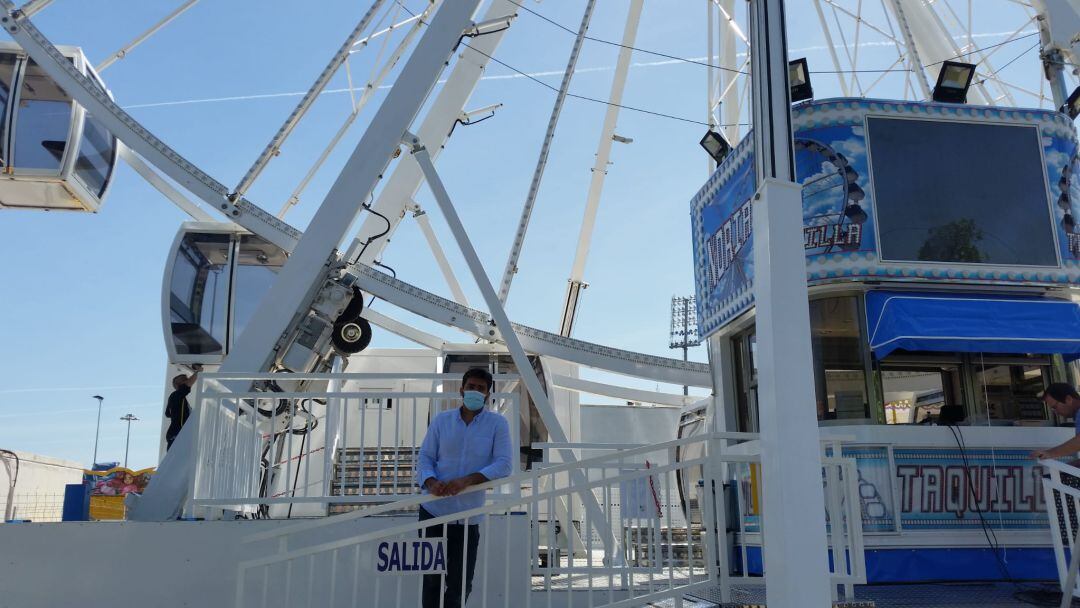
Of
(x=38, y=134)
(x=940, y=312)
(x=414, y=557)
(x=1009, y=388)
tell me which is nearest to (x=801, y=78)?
(x=940, y=312)

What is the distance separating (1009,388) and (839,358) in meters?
1.64

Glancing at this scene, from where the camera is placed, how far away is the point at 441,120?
13.8m

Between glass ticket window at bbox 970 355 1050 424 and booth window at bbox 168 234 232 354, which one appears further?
booth window at bbox 168 234 232 354

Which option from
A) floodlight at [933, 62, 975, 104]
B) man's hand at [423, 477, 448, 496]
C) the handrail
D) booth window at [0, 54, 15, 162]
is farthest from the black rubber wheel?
floodlight at [933, 62, 975, 104]

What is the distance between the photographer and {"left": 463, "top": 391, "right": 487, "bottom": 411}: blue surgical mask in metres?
5.51

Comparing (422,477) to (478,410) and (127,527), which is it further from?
(127,527)

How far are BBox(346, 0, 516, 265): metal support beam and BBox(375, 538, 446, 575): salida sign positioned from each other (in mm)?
8407

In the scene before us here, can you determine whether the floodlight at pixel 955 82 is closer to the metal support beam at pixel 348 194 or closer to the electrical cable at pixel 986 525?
the electrical cable at pixel 986 525

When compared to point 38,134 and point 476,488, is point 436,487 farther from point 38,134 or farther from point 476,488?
point 38,134

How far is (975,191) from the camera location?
8.30 metres

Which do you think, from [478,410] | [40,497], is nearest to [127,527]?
[478,410]

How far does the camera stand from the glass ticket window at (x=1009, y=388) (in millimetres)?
8000

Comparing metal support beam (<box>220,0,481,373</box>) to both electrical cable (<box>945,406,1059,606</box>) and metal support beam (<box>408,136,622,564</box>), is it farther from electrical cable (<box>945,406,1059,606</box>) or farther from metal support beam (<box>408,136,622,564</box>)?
electrical cable (<box>945,406,1059,606</box>)

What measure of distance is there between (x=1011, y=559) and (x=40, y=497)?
15.4m
